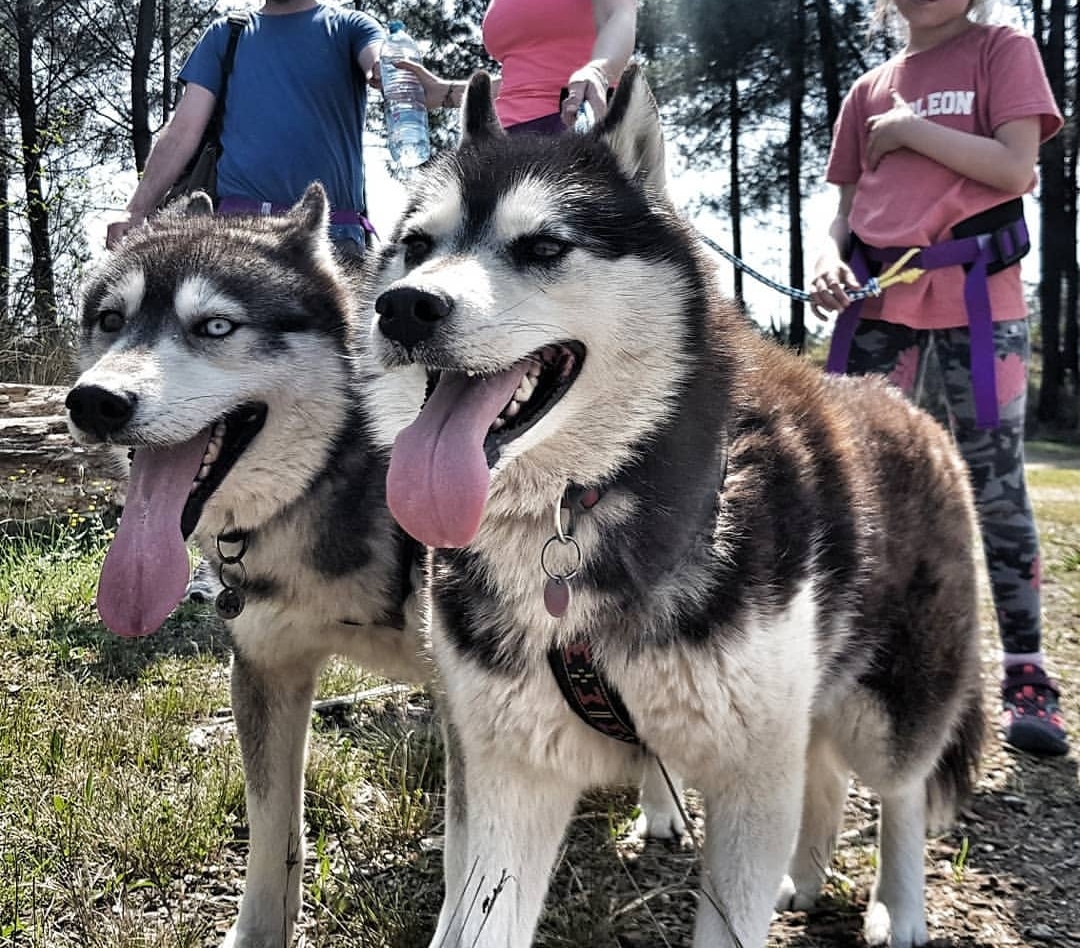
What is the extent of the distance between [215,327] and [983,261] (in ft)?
7.16

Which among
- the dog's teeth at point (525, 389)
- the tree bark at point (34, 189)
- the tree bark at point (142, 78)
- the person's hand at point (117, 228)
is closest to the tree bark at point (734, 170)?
the tree bark at point (142, 78)

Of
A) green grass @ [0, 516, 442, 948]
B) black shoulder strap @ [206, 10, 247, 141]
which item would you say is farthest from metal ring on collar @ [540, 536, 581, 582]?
black shoulder strap @ [206, 10, 247, 141]

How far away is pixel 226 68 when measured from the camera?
135 inches

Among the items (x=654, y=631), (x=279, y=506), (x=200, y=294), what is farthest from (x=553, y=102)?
(x=654, y=631)

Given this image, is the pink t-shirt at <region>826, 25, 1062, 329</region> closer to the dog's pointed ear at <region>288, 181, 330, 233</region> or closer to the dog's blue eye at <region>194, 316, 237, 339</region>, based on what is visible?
the dog's pointed ear at <region>288, 181, 330, 233</region>

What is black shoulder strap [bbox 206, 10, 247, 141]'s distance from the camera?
343 cm

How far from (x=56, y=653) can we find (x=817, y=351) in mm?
16261

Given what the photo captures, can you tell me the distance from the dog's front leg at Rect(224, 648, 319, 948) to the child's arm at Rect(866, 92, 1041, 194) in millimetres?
2251

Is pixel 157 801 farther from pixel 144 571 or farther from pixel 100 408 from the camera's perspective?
pixel 100 408

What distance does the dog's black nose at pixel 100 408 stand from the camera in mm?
1989

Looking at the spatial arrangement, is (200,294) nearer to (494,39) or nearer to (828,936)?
(494,39)

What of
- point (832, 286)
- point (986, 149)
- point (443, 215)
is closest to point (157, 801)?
point (443, 215)

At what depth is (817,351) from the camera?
1827 centimetres

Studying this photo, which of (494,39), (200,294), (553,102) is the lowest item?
(200,294)
